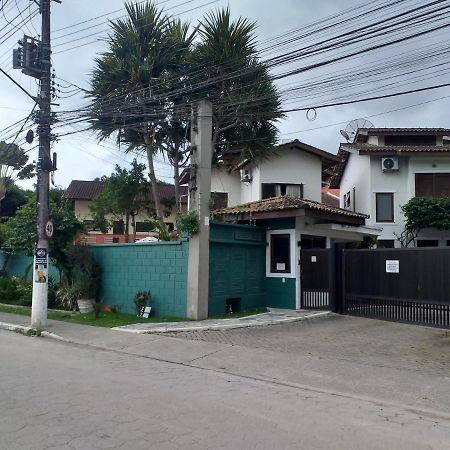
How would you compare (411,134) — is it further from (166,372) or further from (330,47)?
(166,372)

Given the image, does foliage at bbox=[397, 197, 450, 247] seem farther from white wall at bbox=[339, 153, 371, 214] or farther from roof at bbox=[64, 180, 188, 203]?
roof at bbox=[64, 180, 188, 203]

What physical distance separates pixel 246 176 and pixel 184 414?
1903 centimetres

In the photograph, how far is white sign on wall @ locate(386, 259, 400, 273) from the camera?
13.0 metres

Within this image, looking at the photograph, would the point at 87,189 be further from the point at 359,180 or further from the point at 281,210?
the point at 281,210

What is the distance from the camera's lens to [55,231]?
16.4 metres

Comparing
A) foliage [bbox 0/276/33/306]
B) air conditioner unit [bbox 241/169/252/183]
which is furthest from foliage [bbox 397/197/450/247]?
foliage [bbox 0/276/33/306]

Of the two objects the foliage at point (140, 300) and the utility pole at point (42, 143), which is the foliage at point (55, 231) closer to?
the utility pole at point (42, 143)

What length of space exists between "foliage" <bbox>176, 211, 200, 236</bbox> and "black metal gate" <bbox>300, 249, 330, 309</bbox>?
3688 mm

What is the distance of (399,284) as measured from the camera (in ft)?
42.5

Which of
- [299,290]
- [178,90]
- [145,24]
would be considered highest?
[145,24]

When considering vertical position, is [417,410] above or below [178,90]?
below

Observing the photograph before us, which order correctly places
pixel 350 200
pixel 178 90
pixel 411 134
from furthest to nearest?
1. pixel 350 200
2. pixel 411 134
3. pixel 178 90

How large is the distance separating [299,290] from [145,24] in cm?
1046

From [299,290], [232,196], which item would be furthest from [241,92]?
[232,196]
